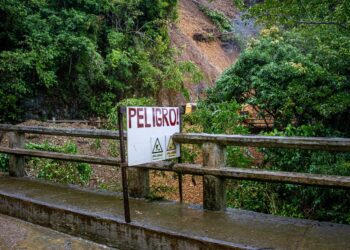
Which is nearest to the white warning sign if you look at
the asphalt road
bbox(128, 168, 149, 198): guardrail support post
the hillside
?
bbox(128, 168, 149, 198): guardrail support post

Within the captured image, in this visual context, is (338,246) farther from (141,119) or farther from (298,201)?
(298,201)

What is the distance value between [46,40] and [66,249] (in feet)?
36.4

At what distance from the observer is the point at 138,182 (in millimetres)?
4715

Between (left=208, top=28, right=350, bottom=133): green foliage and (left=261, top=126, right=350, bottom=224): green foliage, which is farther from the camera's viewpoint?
(left=208, top=28, right=350, bottom=133): green foliage

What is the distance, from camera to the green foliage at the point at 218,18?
32781 millimetres

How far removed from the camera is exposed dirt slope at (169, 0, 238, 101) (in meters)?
24.0

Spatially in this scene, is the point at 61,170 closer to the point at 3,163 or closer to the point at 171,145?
the point at 3,163

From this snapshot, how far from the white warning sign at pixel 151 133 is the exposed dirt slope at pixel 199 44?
17.0 meters

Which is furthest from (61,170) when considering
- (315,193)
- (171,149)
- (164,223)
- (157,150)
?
(315,193)

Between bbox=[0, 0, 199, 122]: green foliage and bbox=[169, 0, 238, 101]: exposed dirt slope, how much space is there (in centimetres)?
301

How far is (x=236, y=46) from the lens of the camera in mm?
32281

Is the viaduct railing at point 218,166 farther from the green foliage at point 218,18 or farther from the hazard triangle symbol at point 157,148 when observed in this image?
the green foliage at point 218,18

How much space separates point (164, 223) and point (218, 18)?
3145 cm

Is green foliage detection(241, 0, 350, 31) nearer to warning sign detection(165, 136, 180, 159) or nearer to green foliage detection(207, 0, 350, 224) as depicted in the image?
A: green foliage detection(207, 0, 350, 224)
